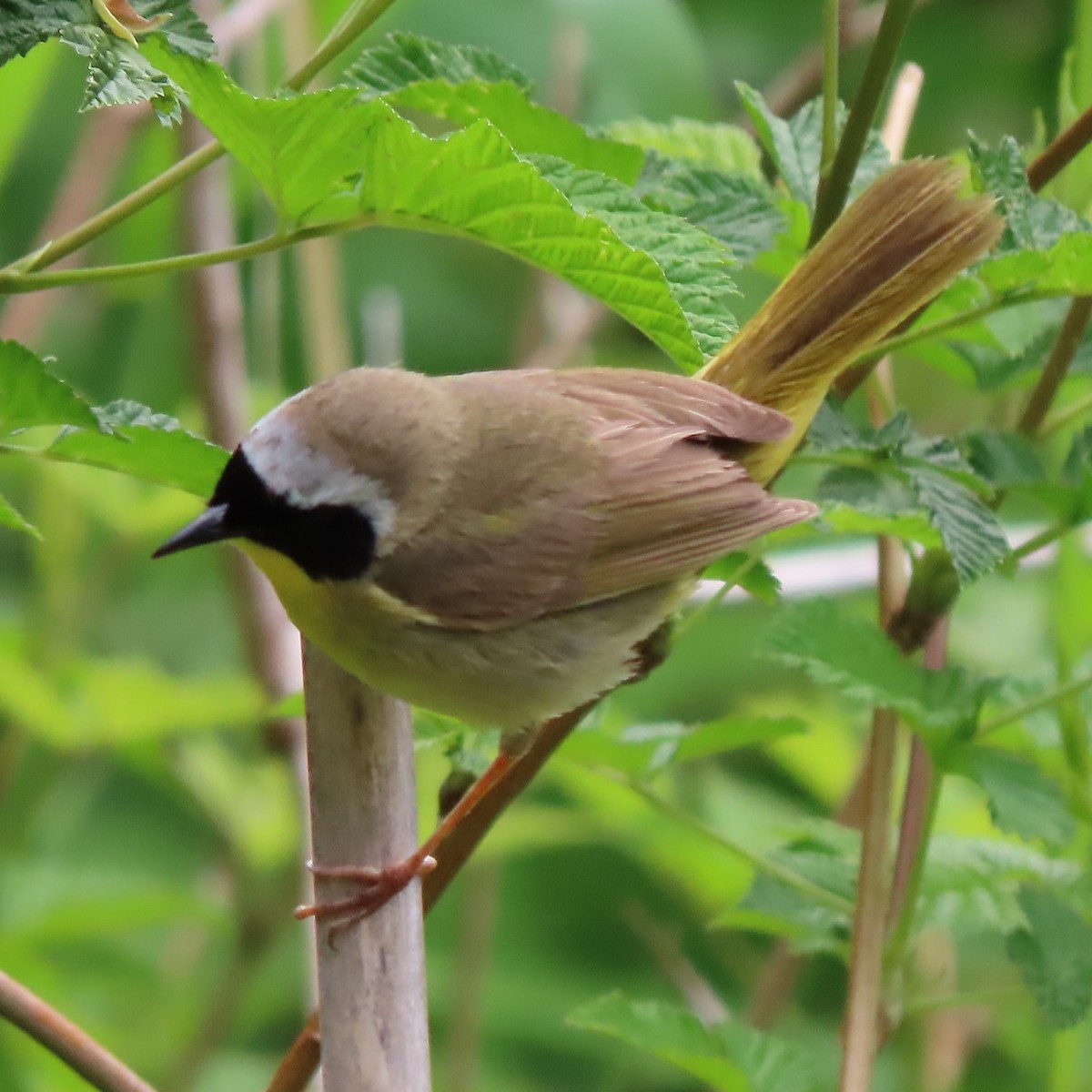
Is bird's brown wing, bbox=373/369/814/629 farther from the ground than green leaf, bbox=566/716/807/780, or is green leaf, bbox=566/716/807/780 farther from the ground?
bird's brown wing, bbox=373/369/814/629

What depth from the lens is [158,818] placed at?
12.6ft

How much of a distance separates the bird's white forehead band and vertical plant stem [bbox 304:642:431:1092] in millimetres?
311

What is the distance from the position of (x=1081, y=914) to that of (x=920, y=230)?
70 cm

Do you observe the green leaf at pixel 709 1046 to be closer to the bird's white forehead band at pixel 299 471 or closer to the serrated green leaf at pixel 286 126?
the bird's white forehead band at pixel 299 471

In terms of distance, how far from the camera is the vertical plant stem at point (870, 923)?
1.37 metres

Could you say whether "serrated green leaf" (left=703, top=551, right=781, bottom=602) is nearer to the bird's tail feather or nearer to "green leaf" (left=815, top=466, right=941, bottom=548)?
"green leaf" (left=815, top=466, right=941, bottom=548)

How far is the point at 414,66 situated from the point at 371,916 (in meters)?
0.68

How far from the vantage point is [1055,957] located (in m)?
1.48

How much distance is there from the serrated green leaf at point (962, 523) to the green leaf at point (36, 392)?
0.64 meters

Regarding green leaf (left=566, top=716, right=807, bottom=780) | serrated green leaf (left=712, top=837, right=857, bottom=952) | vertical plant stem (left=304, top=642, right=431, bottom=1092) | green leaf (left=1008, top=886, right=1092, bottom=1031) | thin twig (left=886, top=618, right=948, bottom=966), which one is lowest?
green leaf (left=1008, top=886, right=1092, bottom=1031)

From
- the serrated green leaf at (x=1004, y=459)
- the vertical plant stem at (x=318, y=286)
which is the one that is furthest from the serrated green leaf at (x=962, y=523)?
the vertical plant stem at (x=318, y=286)

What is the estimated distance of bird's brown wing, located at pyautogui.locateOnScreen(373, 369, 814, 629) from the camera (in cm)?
172

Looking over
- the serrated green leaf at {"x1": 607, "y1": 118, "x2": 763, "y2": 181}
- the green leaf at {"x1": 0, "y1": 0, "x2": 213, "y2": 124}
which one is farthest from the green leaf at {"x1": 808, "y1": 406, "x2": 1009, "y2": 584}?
the green leaf at {"x1": 0, "y1": 0, "x2": 213, "y2": 124}

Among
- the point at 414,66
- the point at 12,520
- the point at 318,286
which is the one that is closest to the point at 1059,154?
the point at 414,66
